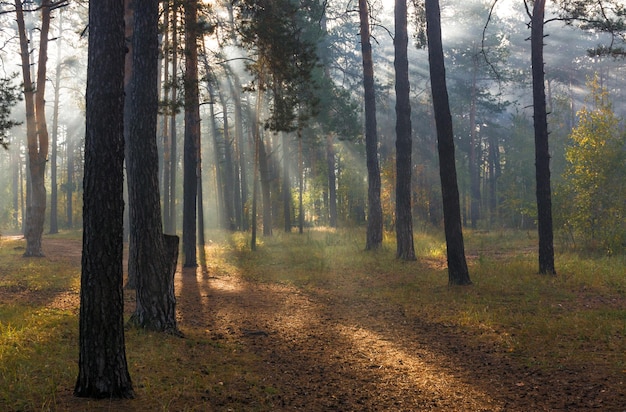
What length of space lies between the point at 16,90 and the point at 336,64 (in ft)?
81.0

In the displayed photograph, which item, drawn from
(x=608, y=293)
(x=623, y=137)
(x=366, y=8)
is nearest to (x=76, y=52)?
(x=366, y=8)

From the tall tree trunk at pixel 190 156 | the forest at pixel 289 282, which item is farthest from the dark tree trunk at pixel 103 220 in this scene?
the tall tree trunk at pixel 190 156

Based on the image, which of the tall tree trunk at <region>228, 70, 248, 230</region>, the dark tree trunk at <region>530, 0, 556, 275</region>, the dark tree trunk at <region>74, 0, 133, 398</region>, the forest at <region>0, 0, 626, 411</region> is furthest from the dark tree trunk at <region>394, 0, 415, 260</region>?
the tall tree trunk at <region>228, 70, 248, 230</region>

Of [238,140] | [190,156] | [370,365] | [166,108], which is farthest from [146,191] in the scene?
[238,140]

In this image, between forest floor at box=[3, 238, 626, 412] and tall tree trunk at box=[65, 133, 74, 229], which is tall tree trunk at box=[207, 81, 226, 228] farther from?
forest floor at box=[3, 238, 626, 412]

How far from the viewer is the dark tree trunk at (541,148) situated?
13703mm

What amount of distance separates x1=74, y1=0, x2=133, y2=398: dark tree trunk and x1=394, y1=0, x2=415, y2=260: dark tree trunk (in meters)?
13.4

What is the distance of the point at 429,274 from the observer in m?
14.4

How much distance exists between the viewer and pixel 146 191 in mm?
7809

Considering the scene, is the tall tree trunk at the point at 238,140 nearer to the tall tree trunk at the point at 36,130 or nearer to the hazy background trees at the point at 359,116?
the hazy background trees at the point at 359,116

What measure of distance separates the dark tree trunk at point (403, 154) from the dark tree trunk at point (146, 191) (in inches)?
423

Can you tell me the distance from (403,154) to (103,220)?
1385cm

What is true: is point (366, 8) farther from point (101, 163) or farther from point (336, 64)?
point (101, 163)

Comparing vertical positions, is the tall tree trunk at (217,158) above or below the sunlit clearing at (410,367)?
above
